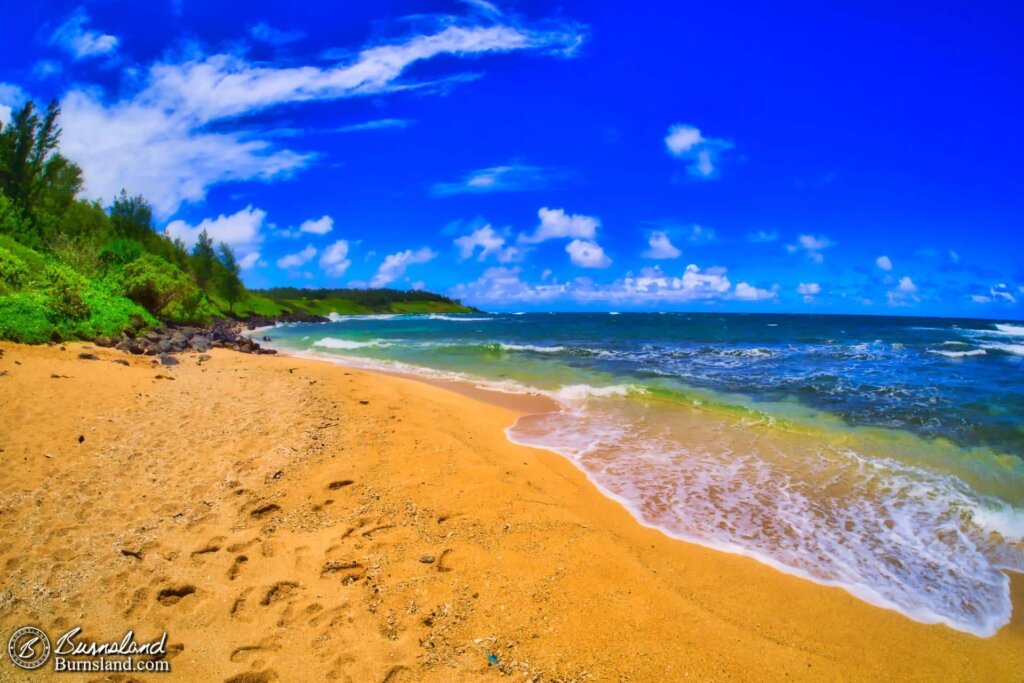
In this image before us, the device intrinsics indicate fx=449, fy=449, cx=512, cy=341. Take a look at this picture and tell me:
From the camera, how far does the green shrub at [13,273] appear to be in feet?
47.7

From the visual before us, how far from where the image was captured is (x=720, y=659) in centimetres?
354

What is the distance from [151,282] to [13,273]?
37.4ft

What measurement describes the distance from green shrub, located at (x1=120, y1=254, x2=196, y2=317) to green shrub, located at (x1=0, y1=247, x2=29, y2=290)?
30.9ft

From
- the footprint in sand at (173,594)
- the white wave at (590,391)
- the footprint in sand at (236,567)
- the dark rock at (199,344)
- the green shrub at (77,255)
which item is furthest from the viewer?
the green shrub at (77,255)

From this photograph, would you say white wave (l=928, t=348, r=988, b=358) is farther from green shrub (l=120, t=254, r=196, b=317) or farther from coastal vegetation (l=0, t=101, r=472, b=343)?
green shrub (l=120, t=254, r=196, b=317)

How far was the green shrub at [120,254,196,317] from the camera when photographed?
25047 millimetres

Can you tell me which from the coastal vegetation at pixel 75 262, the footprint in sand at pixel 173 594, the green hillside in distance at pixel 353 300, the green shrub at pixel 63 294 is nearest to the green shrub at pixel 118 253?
the coastal vegetation at pixel 75 262

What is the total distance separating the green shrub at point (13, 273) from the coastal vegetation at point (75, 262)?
0.03 meters

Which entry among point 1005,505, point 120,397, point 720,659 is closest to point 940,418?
point 1005,505

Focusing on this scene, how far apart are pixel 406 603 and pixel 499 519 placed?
170cm

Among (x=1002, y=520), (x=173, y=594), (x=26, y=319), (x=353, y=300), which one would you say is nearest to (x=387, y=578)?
(x=173, y=594)

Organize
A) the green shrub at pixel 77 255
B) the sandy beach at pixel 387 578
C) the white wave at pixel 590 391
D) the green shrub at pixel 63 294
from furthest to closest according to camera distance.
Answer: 1. the green shrub at pixel 77 255
2. the green shrub at pixel 63 294
3. the white wave at pixel 590 391
4. the sandy beach at pixel 387 578

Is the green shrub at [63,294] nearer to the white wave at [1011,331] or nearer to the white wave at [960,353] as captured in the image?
the white wave at [960,353]

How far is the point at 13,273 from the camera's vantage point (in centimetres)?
1489
